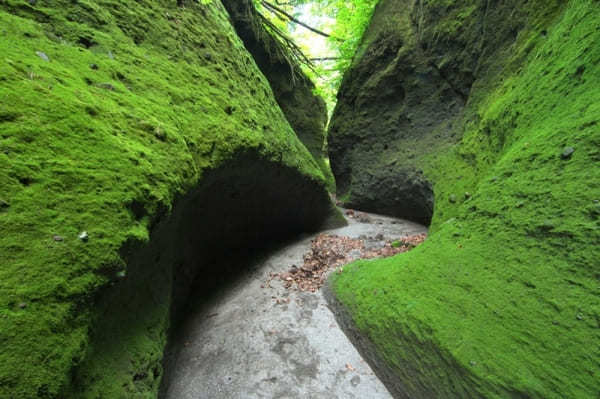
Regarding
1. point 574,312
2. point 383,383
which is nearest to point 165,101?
point 383,383

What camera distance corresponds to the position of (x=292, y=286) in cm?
470

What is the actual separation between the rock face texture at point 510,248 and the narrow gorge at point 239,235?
18 mm

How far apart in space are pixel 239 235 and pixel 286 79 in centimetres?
1145

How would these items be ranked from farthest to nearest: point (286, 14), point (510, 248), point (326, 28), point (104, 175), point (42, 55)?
point (326, 28) < point (286, 14) < point (510, 248) < point (42, 55) < point (104, 175)

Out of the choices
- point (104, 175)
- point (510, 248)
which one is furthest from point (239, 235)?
point (510, 248)

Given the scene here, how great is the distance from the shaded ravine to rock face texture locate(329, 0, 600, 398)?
0.38 metres

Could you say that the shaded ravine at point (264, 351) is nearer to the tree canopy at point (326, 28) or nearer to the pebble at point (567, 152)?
the pebble at point (567, 152)

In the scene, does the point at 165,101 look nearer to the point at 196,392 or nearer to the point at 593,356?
the point at 196,392

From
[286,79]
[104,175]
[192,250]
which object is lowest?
[192,250]

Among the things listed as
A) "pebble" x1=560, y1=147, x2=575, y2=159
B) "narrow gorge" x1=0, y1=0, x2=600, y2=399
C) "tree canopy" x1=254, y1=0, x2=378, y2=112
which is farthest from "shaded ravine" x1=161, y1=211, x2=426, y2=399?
"tree canopy" x1=254, y1=0, x2=378, y2=112

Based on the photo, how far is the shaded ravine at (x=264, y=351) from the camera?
2.69 meters

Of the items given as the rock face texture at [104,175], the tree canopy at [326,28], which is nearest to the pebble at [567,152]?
the rock face texture at [104,175]

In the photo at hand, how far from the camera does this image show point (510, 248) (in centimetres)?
251

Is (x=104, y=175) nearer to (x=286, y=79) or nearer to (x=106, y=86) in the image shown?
(x=106, y=86)
